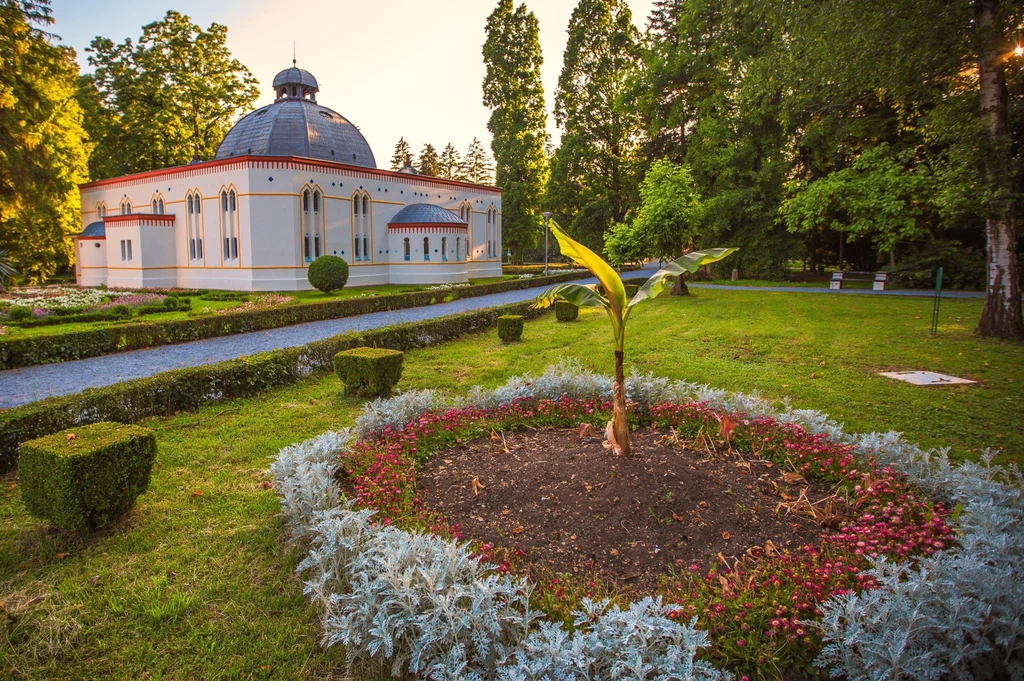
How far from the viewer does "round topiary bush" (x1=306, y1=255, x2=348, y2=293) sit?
23984 millimetres

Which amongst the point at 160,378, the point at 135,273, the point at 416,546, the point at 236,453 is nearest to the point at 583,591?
the point at 416,546

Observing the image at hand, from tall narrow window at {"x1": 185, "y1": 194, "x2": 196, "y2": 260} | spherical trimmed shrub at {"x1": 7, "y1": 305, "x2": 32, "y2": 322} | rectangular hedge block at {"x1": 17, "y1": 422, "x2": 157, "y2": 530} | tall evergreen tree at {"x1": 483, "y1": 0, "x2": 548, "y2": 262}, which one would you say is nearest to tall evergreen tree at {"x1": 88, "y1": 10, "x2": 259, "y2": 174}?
tall narrow window at {"x1": 185, "y1": 194, "x2": 196, "y2": 260}

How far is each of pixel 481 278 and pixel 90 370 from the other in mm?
26314

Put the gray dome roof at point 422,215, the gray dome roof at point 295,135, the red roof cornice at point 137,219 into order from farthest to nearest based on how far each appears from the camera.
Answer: the gray dome roof at point 422,215, the gray dome roof at point 295,135, the red roof cornice at point 137,219

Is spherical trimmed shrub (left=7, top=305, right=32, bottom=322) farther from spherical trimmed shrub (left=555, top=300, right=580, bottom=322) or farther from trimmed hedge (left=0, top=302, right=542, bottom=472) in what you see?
spherical trimmed shrub (left=555, top=300, right=580, bottom=322)

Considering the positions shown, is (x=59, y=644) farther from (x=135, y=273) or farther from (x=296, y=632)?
(x=135, y=273)

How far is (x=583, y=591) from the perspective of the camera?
3.46 m

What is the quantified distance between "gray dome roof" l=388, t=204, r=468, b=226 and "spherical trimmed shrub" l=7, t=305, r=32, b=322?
59.7ft

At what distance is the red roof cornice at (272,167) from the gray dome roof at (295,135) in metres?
1.79

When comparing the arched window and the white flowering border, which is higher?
the arched window

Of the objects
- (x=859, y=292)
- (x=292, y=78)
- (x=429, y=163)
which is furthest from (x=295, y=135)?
(x=429, y=163)

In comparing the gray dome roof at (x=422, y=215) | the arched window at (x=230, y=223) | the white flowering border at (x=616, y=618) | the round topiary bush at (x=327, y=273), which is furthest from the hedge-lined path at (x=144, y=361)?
the gray dome roof at (x=422, y=215)

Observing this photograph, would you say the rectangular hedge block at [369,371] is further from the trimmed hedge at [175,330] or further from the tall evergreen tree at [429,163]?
the tall evergreen tree at [429,163]

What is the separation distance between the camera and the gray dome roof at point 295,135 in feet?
103
